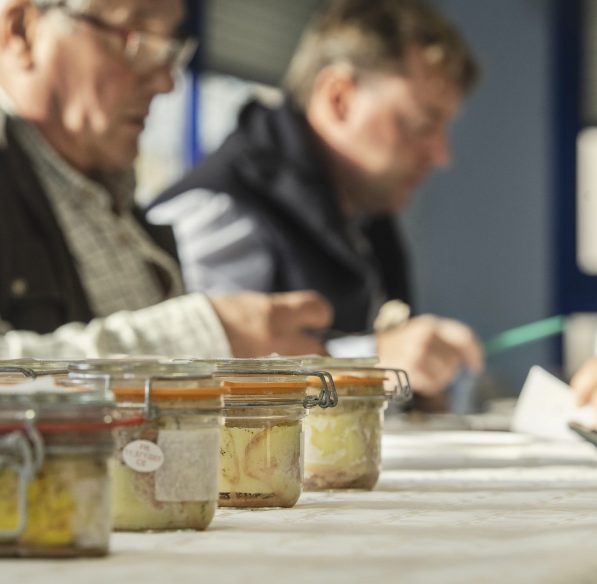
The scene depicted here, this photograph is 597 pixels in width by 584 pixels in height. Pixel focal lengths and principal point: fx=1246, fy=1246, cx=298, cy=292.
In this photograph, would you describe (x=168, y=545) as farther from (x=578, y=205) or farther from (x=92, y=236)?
(x=578, y=205)

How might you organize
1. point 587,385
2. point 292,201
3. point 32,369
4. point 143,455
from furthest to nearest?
point 292,201
point 587,385
point 32,369
point 143,455

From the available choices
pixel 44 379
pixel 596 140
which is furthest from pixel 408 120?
pixel 596 140

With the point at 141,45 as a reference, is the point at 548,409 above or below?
below

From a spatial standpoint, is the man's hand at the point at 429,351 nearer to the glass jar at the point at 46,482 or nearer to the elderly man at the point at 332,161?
the elderly man at the point at 332,161

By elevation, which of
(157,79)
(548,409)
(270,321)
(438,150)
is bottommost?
(548,409)

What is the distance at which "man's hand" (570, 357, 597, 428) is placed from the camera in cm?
158

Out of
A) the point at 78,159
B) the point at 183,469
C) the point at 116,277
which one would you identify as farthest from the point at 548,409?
the point at 183,469

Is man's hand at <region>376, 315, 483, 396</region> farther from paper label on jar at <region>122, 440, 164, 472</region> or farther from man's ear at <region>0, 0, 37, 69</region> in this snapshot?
paper label on jar at <region>122, 440, 164, 472</region>

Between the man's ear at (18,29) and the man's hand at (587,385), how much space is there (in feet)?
3.34

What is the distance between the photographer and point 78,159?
2111 mm

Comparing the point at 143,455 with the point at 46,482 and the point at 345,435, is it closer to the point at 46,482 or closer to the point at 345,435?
the point at 46,482

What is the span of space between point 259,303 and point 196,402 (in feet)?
3.14

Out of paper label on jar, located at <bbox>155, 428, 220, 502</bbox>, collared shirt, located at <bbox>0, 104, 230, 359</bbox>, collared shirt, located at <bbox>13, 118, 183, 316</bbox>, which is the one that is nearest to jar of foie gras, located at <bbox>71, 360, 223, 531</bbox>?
paper label on jar, located at <bbox>155, 428, 220, 502</bbox>

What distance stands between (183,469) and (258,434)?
141 mm
